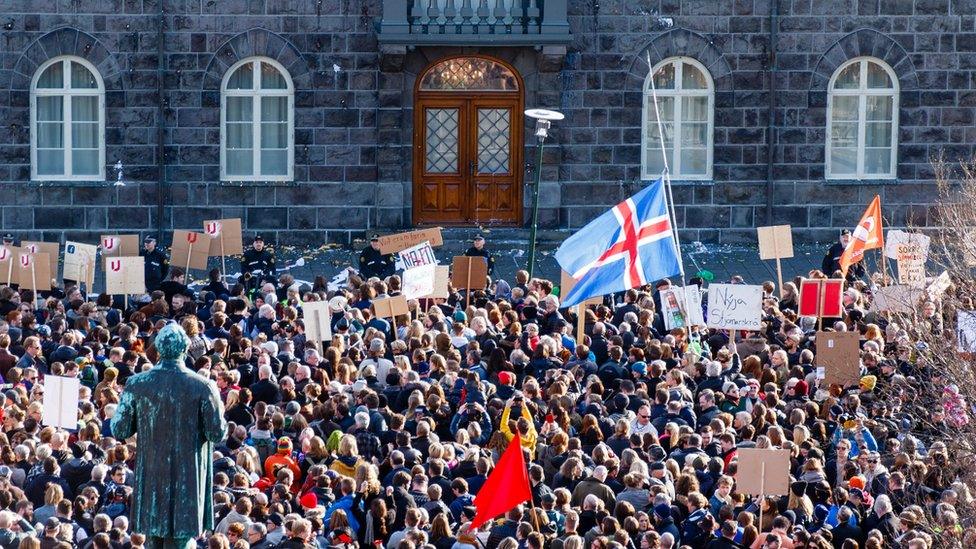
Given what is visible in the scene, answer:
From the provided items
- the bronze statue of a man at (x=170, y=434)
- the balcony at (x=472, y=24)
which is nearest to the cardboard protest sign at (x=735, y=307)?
the balcony at (x=472, y=24)

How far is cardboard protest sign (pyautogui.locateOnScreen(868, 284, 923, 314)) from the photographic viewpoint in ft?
71.0

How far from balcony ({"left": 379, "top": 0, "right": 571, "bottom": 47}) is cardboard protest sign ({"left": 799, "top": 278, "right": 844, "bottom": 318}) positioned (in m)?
8.50

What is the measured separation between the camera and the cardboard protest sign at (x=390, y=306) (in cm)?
2231

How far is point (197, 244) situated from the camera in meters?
25.9

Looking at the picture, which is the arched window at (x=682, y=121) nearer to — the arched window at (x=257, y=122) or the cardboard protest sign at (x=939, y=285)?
the arched window at (x=257, y=122)

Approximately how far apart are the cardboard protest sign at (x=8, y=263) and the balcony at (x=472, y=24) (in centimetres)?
755

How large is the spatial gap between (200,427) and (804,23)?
21182 millimetres

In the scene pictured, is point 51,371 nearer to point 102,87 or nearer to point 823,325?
point 823,325

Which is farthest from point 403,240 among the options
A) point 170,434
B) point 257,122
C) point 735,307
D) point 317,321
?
point 170,434

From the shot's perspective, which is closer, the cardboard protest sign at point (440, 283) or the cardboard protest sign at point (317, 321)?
the cardboard protest sign at point (317, 321)

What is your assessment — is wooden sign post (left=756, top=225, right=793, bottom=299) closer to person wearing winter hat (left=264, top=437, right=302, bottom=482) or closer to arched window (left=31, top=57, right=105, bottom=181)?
person wearing winter hat (left=264, top=437, right=302, bottom=482)

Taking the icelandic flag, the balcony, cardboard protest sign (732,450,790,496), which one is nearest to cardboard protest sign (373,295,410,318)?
the icelandic flag

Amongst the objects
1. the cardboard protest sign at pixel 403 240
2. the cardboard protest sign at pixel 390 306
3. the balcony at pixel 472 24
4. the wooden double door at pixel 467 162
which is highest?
the balcony at pixel 472 24

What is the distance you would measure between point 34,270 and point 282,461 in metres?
8.06
